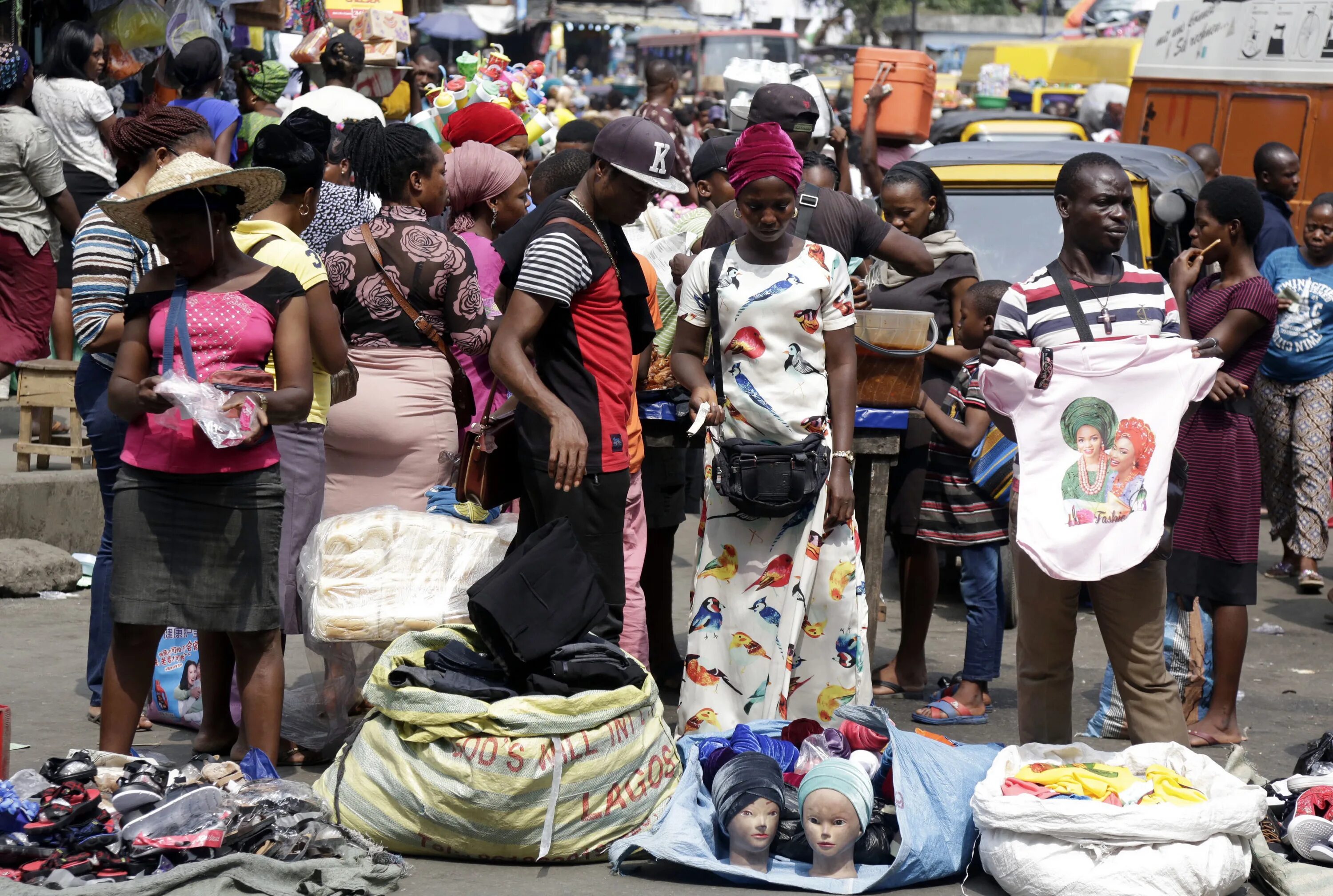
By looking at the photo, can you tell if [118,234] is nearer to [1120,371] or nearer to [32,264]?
[1120,371]

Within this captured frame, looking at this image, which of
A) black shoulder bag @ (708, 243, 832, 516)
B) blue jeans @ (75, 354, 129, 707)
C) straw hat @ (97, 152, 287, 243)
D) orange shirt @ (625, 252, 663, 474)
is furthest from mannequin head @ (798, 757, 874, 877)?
blue jeans @ (75, 354, 129, 707)

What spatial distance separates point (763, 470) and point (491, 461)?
86cm

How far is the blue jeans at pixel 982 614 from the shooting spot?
5930 mm

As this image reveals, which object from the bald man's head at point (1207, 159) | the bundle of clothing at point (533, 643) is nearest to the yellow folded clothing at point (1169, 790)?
the bundle of clothing at point (533, 643)

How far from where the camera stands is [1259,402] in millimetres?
8086

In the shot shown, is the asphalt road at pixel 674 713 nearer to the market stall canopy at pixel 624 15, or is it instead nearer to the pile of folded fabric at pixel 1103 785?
the pile of folded fabric at pixel 1103 785

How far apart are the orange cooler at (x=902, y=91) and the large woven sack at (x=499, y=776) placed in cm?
796

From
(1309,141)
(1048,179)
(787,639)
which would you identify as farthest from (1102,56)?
(787,639)

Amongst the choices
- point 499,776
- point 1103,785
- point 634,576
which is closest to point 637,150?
point 634,576

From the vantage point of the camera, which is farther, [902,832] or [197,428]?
[197,428]

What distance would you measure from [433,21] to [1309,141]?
22.4 m

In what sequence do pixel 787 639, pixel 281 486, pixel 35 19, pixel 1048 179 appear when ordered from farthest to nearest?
pixel 35 19 → pixel 1048 179 → pixel 787 639 → pixel 281 486

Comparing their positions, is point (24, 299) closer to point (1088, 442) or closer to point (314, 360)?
point (314, 360)

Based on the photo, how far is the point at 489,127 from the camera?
7.45 m
